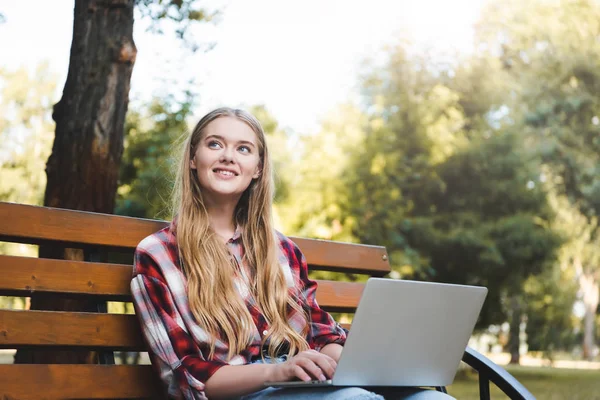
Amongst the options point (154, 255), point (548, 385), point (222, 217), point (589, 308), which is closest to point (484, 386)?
point (222, 217)

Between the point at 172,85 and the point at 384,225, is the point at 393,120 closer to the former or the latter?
the point at 384,225

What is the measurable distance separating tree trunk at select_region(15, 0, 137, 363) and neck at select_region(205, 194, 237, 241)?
127 centimetres

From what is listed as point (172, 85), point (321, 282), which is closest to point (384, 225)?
point (172, 85)

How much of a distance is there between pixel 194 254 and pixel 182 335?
1.00 ft

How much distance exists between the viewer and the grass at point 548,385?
41.9 feet

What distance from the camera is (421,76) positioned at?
2128 centimetres

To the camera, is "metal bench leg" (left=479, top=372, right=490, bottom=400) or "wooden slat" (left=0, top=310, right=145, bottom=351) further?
"metal bench leg" (left=479, top=372, right=490, bottom=400)

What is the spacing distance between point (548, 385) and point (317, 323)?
1367 cm

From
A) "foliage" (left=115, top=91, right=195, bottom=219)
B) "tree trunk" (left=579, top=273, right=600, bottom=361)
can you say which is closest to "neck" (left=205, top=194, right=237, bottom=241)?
"foliage" (left=115, top=91, right=195, bottom=219)

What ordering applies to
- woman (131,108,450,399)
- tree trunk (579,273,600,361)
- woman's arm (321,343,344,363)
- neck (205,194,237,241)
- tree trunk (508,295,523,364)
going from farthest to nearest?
1. tree trunk (579,273,600,361)
2. tree trunk (508,295,523,364)
3. neck (205,194,237,241)
4. woman's arm (321,343,344,363)
5. woman (131,108,450,399)

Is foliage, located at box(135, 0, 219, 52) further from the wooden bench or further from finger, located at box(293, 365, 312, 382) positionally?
finger, located at box(293, 365, 312, 382)

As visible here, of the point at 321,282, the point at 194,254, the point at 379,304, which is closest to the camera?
the point at 379,304

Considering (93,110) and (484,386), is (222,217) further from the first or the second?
(93,110)

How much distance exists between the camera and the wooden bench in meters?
2.21
